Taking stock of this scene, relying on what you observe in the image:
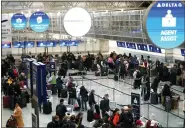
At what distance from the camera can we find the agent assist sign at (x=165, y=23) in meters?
8.25

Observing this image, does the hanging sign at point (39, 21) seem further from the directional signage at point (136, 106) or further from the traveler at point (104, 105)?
the directional signage at point (136, 106)

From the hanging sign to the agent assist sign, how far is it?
992cm

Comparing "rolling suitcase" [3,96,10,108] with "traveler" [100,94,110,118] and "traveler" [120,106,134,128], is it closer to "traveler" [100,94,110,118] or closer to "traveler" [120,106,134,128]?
"traveler" [100,94,110,118]

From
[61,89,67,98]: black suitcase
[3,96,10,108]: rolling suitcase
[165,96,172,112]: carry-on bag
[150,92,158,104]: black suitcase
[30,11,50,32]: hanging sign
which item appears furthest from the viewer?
[61,89,67,98]: black suitcase

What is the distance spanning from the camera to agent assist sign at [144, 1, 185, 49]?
825cm

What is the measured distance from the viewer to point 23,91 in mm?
17094

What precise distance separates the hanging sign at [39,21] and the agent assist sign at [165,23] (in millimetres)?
9920

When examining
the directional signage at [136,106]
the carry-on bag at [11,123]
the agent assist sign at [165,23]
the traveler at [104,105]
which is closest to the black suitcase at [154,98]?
the directional signage at [136,106]

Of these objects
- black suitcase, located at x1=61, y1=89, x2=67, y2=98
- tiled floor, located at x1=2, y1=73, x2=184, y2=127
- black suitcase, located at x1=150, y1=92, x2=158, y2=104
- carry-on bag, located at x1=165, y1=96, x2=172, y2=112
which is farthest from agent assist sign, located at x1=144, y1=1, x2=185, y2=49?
black suitcase, located at x1=61, y1=89, x2=67, y2=98

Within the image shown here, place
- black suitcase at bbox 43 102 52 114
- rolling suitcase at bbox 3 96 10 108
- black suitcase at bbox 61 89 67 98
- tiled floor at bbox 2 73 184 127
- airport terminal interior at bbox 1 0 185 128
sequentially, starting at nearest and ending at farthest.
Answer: airport terminal interior at bbox 1 0 185 128 < tiled floor at bbox 2 73 184 127 < black suitcase at bbox 43 102 52 114 < rolling suitcase at bbox 3 96 10 108 < black suitcase at bbox 61 89 67 98

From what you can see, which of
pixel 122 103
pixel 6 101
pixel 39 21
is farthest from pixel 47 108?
pixel 39 21

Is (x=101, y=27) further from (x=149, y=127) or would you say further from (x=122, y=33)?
(x=149, y=127)

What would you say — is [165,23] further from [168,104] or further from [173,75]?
[173,75]

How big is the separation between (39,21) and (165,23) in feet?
34.0
